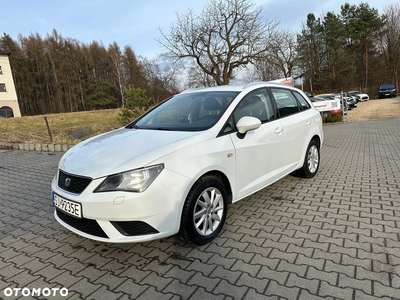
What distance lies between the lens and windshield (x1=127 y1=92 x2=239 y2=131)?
3080 millimetres

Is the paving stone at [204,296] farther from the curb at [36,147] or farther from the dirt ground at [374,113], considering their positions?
the dirt ground at [374,113]

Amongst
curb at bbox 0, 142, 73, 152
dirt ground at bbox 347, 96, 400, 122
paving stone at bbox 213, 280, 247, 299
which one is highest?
curb at bbox 0, 142, 73, 152

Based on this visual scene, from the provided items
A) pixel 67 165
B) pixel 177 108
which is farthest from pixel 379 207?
pixel 67 165

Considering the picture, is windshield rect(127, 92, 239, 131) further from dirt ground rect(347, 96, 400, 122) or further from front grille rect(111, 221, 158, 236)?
dirt ground rect(347, 96, 400, 122)

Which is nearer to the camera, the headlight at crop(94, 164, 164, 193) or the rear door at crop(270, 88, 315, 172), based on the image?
the headlight at crop(94, 164, 164, 193)

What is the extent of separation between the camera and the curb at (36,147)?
896 cm

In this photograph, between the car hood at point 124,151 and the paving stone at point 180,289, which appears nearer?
the paving stone at point 180,289

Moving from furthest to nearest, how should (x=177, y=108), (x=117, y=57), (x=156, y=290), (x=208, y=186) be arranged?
(x=117, y=57) < (x=177, y=108) < (x=208, y=186) < (x=156, y=290)

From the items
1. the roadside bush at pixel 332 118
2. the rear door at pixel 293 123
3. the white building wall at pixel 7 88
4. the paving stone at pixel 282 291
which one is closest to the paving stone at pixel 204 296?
the paving stone at pixel 282 291

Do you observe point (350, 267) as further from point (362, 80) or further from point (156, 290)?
point (362, 80)

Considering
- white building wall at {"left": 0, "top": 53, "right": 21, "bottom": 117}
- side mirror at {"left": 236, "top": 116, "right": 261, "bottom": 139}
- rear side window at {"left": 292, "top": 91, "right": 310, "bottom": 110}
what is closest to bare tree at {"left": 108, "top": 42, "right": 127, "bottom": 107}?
white building wall at {"left": 0, "top": 53, "right": 21, "bottom": 117}

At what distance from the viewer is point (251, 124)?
2.96 metres

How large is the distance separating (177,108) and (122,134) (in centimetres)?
85

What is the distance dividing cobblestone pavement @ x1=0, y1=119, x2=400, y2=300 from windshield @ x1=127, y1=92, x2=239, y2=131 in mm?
1272
